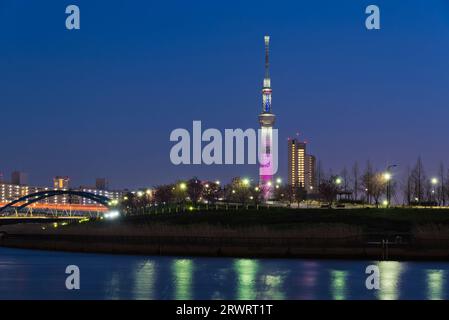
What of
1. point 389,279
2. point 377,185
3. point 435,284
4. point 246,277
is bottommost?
point 435,284

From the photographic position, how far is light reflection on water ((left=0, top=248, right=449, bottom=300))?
46241mm

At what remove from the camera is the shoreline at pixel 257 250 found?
72.7 metres

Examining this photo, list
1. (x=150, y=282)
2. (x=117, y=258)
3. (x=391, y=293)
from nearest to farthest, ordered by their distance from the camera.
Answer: (x=391, y=293)
(x=150, y=282)
(x=117, y=258)

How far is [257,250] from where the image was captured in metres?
76.2

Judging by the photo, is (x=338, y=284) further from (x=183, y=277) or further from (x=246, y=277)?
(x=183, y=277)

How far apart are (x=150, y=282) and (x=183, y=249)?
1093 inches

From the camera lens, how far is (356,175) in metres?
161

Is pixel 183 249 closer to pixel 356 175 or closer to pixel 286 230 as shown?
pixel 286 230

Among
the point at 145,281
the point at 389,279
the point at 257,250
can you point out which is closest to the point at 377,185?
the point at 257,250

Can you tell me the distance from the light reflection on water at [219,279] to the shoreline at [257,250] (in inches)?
127

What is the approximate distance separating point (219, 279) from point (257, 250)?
22.5 metres

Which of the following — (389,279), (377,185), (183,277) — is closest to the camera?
(389,279)
